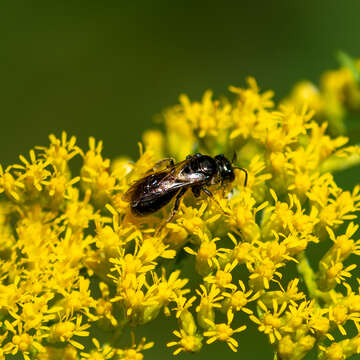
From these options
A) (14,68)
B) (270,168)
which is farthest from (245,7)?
(270,168)

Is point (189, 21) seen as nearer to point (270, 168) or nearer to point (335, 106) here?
point (335, 106)

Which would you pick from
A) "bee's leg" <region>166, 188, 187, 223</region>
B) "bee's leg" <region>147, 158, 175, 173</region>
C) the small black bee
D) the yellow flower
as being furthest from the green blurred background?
the yellow flower

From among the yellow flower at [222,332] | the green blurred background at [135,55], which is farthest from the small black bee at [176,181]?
the green blurred background at [135,55]

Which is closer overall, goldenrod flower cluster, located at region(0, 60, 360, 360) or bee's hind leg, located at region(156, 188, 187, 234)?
goldenrod flower cluster, located at region(0, 60, 360, 360)

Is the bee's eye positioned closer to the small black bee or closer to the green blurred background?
the small black bee

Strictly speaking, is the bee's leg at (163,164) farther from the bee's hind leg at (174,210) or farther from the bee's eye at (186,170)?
the bee's hind leg at (174,210)

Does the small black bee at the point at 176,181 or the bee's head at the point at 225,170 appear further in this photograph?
the bee's head at the point at 225,170

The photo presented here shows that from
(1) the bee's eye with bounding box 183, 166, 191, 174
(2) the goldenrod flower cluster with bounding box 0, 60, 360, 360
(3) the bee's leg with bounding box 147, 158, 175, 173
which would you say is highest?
(3) the bee's leg with bounding box 147, 158, 175, 173
